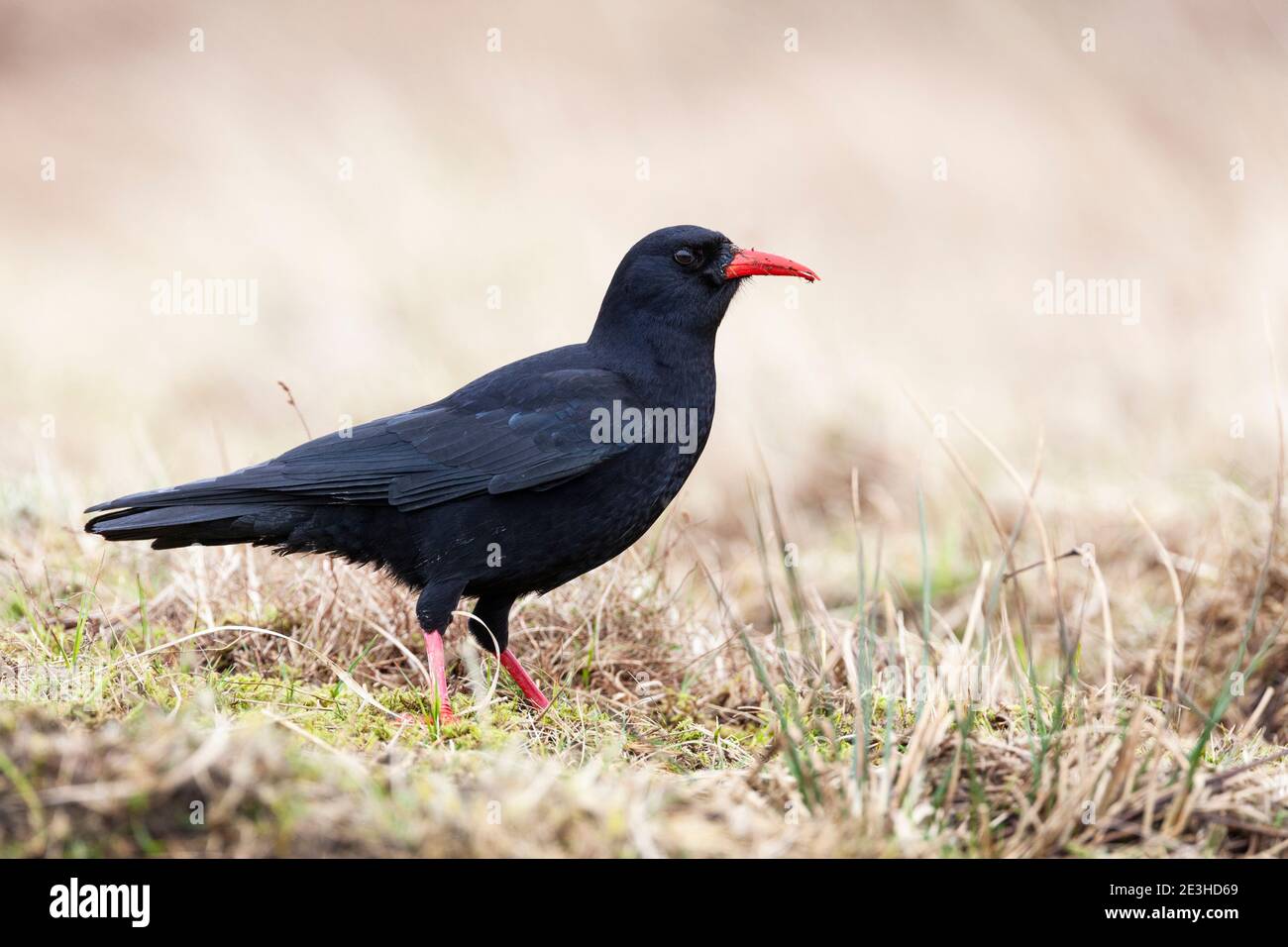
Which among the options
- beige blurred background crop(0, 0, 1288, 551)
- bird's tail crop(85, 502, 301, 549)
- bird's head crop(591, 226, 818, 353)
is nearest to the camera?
bird's tail crop(85, 502, 301, 549)

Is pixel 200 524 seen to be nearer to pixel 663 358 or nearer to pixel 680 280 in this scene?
pixel 663 358

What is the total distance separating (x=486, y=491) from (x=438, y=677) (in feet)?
2.16

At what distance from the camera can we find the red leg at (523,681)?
4156 millimetres

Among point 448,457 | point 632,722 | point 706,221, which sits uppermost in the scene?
point 706,221

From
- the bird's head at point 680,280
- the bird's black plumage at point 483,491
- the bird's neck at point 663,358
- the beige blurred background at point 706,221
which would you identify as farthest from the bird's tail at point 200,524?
the bird's head at point 680,280

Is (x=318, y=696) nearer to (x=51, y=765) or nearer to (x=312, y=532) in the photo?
(x=312, y=532)

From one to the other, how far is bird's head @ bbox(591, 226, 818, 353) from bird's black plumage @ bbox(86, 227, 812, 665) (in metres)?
0.08

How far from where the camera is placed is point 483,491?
423 centimetres

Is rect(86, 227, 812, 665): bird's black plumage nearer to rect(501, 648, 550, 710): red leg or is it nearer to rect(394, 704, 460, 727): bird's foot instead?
rect(501, 648, 550, 710): red leg

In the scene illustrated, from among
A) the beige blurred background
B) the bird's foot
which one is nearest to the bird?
the bird's foot

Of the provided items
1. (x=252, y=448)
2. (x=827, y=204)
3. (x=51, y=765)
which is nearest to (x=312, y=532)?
(x=51, y=765)

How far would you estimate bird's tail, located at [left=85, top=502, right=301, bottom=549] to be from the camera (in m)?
3.98

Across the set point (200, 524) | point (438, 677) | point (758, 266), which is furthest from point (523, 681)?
point (758, 266)
